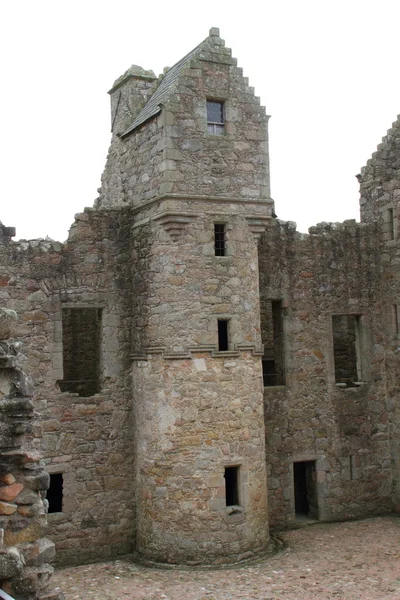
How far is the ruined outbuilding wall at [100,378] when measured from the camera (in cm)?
1313

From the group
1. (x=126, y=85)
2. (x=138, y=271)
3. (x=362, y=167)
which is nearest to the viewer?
(x=138, y=271)

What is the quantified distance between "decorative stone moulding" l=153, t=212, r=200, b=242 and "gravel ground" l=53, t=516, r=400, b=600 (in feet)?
18.7

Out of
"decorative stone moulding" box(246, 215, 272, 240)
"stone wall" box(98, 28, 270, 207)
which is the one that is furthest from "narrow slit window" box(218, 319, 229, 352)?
"stone wall" box(98, 28, 270, 207)

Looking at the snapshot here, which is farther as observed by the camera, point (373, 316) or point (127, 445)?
point (373, 316)

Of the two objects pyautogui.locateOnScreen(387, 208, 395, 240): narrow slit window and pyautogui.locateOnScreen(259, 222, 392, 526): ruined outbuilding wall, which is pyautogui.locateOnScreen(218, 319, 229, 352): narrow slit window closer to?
pyautogui.locateOnScreen(259, 222, 392, 526): ruined outbuilding wall

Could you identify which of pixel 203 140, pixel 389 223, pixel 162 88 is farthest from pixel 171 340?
pixel 389 223

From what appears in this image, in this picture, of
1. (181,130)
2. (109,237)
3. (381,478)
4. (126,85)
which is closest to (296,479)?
(381,478)

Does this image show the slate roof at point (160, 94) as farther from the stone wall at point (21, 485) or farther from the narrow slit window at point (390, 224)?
the stone wall at point (21, 485)

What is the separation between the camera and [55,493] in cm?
1376

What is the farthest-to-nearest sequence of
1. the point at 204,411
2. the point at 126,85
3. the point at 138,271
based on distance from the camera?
the point at 126,85
the point at 138,271
the point at 204,411

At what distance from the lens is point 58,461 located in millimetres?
13180

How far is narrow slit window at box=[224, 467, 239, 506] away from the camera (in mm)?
13188

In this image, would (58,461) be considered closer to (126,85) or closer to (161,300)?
(161,300)

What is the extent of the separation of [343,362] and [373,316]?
1.84 meters
